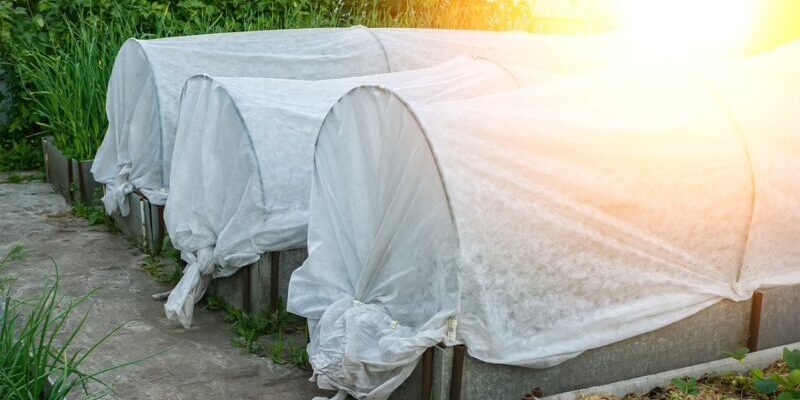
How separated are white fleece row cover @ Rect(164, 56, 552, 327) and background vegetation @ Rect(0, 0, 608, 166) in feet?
7.53

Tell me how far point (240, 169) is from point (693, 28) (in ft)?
19.1

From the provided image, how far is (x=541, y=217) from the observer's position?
367cm

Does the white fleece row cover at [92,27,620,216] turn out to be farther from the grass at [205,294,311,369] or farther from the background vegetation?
the grass at [205,294,311,369]

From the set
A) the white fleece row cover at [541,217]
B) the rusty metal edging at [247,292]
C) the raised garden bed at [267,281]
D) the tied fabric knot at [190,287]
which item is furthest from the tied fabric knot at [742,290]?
the tied fabric knot at [190,287]

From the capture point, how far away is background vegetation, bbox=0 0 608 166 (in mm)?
7414

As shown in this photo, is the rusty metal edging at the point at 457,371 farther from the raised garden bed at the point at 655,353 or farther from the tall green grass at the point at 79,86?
the tall green grass at the point at 79,86

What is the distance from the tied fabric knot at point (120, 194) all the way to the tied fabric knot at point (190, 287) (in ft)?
4.35

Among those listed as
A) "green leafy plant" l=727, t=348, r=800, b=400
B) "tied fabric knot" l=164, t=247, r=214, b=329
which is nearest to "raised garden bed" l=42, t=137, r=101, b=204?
"tied fabric knot" l=164, t=247, r=214, b=329

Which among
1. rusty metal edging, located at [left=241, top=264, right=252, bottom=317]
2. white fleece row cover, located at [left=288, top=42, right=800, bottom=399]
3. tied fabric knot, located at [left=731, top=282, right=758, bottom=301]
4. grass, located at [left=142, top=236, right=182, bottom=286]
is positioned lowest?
grass, located at [left=142, top=236, right=182, bottom=286]

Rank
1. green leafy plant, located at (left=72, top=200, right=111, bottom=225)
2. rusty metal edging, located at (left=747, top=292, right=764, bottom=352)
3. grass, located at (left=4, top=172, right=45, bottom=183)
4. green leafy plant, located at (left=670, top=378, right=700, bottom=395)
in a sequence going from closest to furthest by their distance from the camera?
green leafy plant, located at (left=670, top=378, right=700, bottom=395) < rusty metal edging, located at (left=747, top=292, right=764, bottom=352) < green leafy plant, located at (left=72, top=200, right=111, bottom=225) < grass, located at (left=4, top=172, right=45, bottom=183)

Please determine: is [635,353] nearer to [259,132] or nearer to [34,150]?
[259,132]

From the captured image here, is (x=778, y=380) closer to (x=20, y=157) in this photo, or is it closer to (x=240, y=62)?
(x=240, y=62)

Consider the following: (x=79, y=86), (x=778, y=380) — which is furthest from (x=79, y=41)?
(x=778, y=380)

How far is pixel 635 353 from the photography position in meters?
4.00
